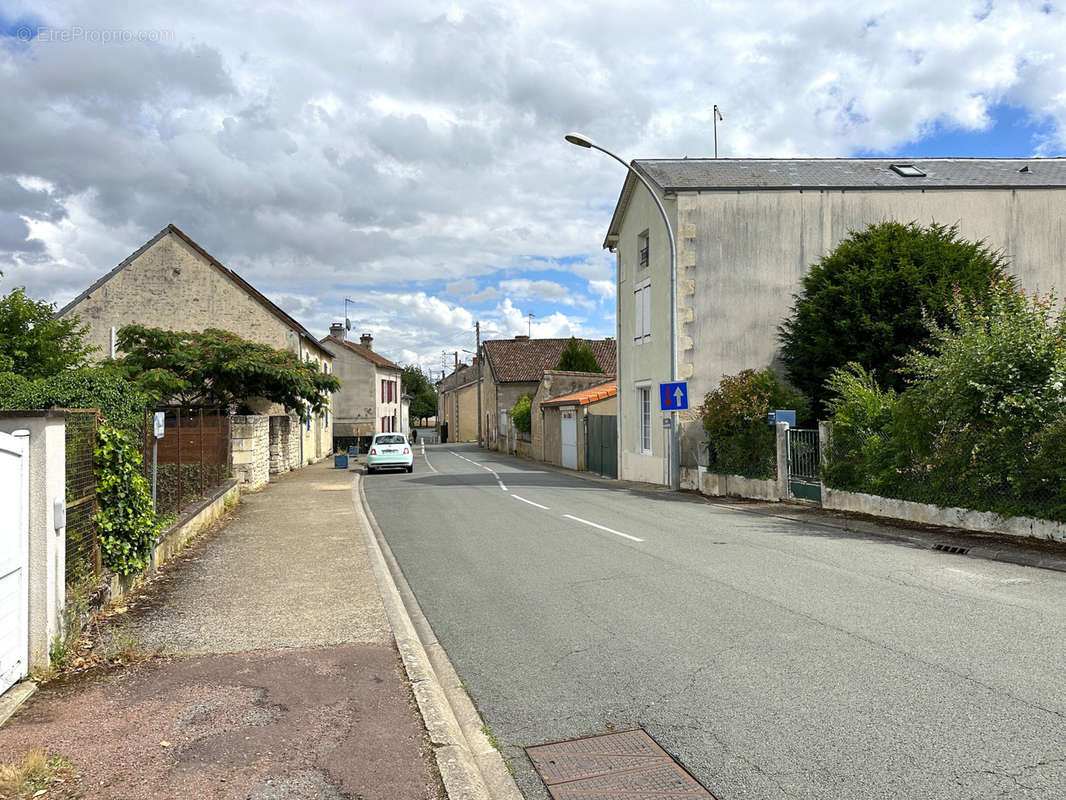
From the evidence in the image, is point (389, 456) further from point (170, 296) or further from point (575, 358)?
point (575, 358)

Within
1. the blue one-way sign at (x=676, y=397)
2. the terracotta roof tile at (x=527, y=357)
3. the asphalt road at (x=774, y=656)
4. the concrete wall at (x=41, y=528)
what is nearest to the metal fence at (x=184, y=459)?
the asphalt road at (x=774, y=656)

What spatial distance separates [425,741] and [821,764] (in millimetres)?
2044

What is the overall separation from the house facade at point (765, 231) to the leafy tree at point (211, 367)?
11149 millimetres

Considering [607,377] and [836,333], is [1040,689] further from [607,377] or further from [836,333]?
[607,377]

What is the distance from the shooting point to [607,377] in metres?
41.2

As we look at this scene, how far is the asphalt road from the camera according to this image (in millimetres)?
3988

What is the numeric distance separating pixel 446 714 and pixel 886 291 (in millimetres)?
15730

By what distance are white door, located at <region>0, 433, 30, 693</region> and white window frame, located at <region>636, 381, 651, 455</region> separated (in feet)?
64.3

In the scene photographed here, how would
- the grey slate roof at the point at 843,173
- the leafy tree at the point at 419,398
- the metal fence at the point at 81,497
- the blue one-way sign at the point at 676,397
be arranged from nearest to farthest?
the metal fence at the point at 81,497 < the blue one-way sign at the point at 676,397 < the grey slate roof at the point at 843,173 < the leafy tree at the point at 419,398

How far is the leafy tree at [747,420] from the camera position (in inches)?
704

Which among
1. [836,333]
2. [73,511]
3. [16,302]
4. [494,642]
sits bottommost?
[494,642]

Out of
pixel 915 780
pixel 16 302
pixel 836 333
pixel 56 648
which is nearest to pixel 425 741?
pixel 915 780

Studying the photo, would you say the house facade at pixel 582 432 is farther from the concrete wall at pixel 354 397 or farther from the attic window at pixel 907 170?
the concrete wall at pixel 354 397

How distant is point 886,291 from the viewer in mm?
17609
